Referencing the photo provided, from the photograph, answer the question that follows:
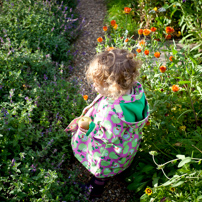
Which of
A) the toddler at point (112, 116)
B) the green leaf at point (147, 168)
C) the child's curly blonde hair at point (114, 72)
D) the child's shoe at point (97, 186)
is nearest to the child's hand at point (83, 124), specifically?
the toddler at point (112, 116)

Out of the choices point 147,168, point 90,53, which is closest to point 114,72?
point 147,168

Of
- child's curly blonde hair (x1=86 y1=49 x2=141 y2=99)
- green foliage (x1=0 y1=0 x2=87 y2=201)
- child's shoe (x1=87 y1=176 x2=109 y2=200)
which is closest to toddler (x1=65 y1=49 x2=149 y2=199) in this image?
child's curly blonde hair (x1=86 y1=49 x2=141 y2=99)

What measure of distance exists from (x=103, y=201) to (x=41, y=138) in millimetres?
919

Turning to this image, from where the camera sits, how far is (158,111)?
222cm

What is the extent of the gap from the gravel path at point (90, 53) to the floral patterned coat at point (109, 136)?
0.40 meters

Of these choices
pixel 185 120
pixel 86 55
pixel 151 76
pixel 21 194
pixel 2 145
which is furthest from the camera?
pixel 86 55

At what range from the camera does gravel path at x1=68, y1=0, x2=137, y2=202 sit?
2266 mm

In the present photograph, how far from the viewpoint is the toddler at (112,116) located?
157 cm

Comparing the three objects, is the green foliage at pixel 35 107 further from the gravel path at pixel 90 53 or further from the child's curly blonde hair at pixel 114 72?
the child's curly blonde hair at pixel 114 72

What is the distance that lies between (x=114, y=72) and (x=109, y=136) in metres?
0.48

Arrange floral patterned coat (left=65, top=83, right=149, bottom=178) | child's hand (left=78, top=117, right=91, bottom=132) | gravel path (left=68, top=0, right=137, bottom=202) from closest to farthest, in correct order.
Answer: floral patterned coat (left=65, top=83, right=149, bottom=178) < child's hand (left=78, top=117, right=91, bottom=132) < gravel path (left=68, top=0, right=137, bottom=202)

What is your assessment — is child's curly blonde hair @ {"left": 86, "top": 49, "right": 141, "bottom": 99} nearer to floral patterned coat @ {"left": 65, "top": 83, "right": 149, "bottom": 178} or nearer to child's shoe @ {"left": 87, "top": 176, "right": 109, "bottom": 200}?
floral patterned coat @ {"left": 65, "top": 83, "right": 149, "bottom": 178}

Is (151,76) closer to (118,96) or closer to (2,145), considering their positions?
(118,96)

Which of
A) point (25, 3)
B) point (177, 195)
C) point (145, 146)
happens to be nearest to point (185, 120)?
point (145, 146)
